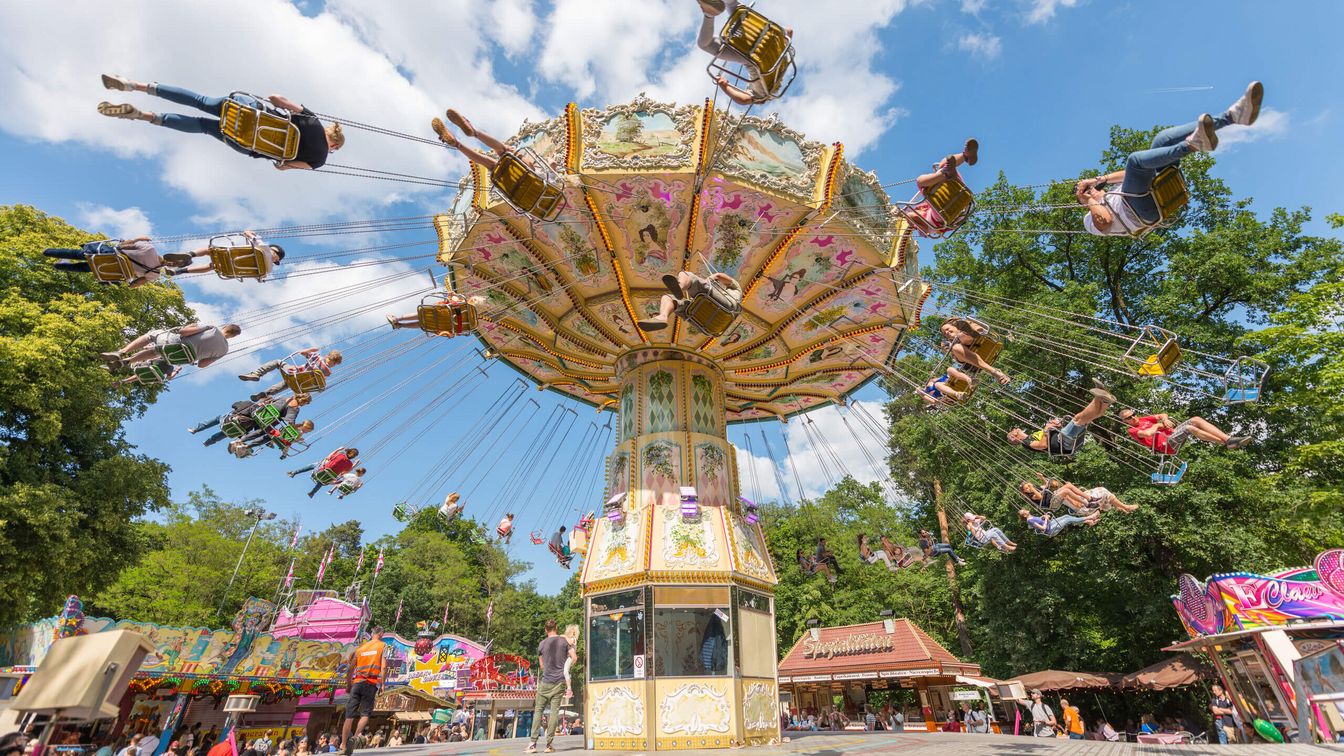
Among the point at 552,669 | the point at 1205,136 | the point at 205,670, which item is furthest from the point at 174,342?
the point at 205,670

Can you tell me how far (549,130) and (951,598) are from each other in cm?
2720

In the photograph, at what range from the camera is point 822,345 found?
14.9 m

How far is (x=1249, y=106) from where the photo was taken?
624 centimetres

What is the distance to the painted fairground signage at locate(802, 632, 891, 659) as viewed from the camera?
976 inches

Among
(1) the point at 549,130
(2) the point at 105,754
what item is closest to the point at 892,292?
(1) the point at 549,130

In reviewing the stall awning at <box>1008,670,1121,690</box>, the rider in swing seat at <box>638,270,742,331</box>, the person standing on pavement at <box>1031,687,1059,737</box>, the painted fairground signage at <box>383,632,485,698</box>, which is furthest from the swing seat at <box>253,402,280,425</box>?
the painted fairground signage at <box>383,632,485,698</box>

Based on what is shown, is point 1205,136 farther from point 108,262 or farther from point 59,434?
point 59,434

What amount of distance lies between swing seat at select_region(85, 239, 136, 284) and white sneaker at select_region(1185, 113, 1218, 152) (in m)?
11.9

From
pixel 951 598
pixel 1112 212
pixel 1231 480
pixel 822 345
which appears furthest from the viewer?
pixel 951 598

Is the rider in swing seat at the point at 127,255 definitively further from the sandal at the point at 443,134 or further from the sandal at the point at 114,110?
the sandal at the point at 443,134

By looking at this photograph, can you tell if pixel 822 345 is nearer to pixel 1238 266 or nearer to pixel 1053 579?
pixel 1053 579

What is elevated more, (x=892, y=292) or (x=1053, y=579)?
(x=892, y=292)

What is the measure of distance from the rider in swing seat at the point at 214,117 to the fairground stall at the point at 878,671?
22.7 metres

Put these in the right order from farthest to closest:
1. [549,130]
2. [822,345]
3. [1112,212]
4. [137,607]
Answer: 1. [137,607]
2. [822,345]
3. [549,130]
4. [1112,212]
